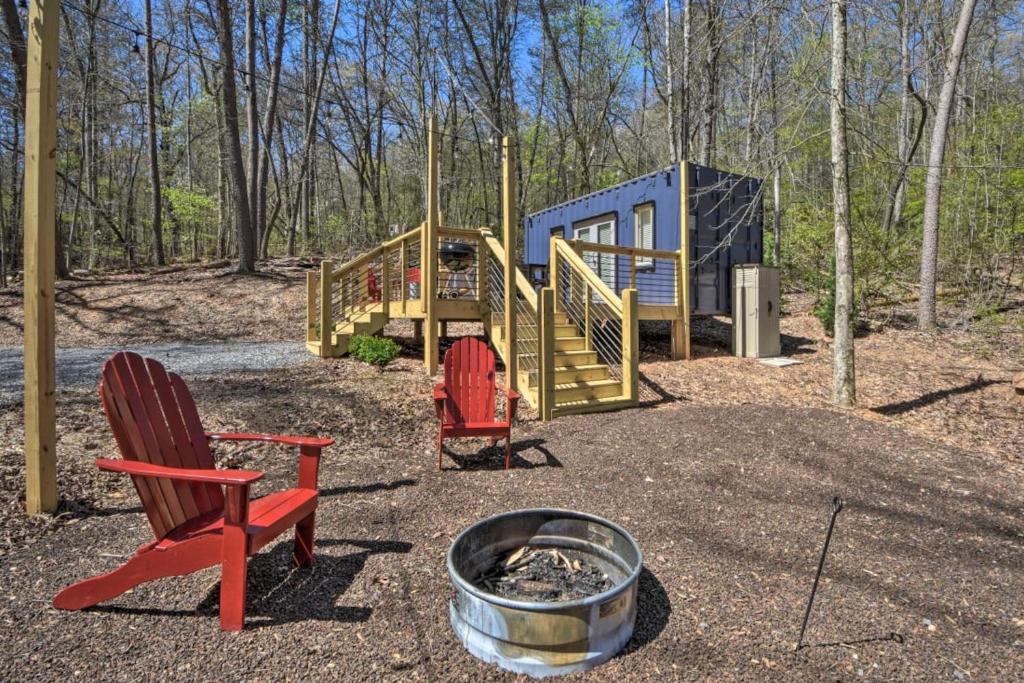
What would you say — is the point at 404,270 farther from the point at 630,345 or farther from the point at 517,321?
the point at 630,345

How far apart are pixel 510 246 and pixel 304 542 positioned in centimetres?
329

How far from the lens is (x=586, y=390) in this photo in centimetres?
571

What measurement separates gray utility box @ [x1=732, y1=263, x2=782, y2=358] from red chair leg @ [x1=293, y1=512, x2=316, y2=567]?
7.49 m

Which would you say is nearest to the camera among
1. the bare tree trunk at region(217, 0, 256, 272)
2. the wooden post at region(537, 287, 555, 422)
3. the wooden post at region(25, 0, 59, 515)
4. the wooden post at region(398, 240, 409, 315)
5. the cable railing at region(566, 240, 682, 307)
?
the wooden post at region(25, 0, 59, 515)

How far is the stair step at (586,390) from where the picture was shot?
219 inches

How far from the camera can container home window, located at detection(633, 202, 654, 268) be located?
350 inches

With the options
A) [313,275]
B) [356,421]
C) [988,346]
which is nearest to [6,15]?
[313,275]

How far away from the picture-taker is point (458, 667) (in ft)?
6.39

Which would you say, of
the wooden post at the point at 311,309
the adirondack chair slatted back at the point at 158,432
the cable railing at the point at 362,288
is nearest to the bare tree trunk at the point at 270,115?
the cable railing at the point at 362,288

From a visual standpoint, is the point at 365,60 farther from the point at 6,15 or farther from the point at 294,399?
the point at 294,399

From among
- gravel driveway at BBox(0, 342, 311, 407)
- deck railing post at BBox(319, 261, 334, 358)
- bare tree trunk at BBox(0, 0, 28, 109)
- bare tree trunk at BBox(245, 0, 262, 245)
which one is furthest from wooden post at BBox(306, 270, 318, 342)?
bare tree trunk at BBox(0, 0, 28, 109)

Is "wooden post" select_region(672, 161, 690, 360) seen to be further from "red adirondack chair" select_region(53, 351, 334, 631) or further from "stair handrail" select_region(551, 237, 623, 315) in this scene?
"red adirondack chair" select_region(53, 351, 334, 631)

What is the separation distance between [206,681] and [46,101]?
3.11 meters

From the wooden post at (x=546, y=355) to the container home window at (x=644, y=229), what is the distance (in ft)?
13.0
